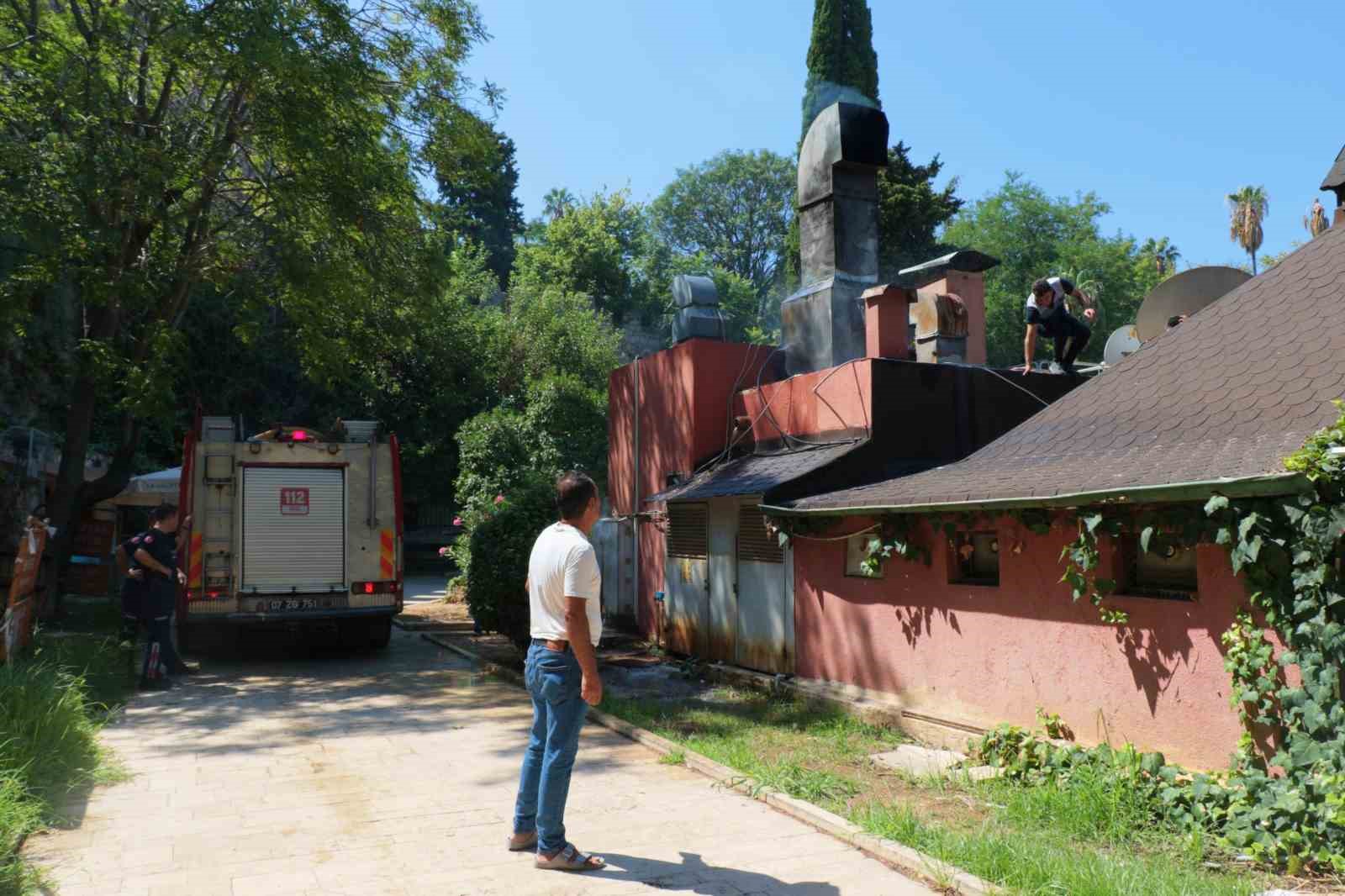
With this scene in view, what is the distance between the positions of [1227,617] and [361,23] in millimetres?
14107

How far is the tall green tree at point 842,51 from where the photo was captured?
3559 centimetres

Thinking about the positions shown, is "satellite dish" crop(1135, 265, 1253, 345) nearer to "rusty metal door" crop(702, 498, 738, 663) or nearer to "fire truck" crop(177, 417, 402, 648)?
"rusty metal door" crop(702, 498, 738, 663)

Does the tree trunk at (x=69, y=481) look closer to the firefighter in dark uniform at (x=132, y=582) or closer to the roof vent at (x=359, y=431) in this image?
the roof vent at (x=359, y=431)

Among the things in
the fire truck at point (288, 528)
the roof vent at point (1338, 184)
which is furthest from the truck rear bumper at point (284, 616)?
the roof vent at point (1338, 184)

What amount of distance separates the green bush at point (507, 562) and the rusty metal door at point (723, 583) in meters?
1.98

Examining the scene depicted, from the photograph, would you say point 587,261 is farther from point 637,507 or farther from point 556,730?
point 556,730

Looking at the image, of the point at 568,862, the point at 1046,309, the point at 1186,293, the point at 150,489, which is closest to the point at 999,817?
the point at 568,862

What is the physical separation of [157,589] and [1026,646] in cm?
859

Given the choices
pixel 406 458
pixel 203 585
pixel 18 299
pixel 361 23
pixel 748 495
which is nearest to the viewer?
pixel 748 495

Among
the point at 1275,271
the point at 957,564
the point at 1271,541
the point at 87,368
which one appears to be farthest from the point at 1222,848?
the point at 87,368

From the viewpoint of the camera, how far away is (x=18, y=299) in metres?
13.2

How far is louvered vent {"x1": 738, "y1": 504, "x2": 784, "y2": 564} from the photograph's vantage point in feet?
35.0

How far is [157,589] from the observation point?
10305mm

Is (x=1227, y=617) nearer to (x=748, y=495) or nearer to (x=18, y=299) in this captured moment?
(x=748, y=495)
